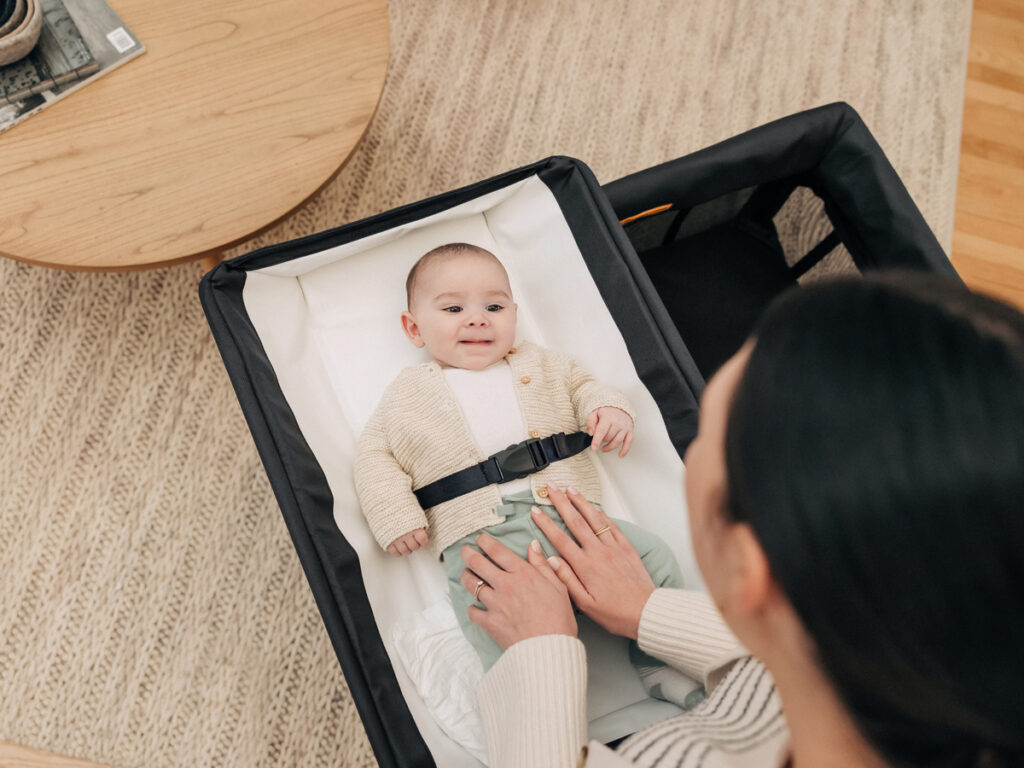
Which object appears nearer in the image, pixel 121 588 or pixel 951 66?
pixel 121 588

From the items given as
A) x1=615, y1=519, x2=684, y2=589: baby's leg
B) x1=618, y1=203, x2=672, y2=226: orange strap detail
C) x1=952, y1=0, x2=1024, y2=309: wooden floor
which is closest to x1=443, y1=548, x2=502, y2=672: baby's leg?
x1=615, y1=519, x2=684, y2=589: baby's leg

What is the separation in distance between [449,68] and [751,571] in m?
1.60

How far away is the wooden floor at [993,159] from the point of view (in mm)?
1617

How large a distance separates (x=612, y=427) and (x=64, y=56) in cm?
103

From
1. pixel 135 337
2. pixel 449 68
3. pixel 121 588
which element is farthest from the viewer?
pixel 449 68

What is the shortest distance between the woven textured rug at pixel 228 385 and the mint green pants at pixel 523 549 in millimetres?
379

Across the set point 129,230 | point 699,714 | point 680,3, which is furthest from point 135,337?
point 680,3

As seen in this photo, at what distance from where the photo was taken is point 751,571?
330 millimetres

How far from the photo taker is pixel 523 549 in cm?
93

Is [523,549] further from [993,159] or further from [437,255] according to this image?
[993,159]

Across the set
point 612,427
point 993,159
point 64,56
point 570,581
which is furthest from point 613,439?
point 993,159

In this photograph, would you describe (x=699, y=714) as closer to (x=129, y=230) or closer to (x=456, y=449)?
(x=456, y=449)

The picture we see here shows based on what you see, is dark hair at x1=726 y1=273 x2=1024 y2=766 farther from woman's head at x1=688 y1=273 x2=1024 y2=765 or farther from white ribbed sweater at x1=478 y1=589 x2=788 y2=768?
white ribbed sweater at x1=478 y1=589 x2=788 y2=768

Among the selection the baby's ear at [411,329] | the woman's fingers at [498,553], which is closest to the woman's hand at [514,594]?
the woman's fingers at [498,553]
